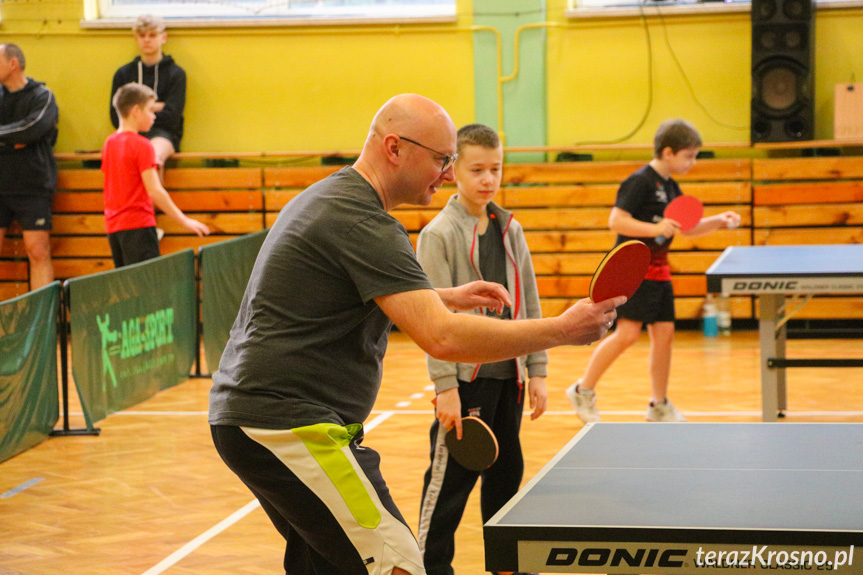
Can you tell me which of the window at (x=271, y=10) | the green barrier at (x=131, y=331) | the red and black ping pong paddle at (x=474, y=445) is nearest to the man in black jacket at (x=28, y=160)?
the window at (x=271, y=10)

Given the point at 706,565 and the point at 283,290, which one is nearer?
the point at 706,565

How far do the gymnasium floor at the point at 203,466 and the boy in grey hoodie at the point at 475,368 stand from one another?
488 millimetres

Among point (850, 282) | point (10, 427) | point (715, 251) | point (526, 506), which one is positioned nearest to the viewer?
point (526, 506)

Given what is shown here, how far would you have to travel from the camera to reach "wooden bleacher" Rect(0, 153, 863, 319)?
354 inches

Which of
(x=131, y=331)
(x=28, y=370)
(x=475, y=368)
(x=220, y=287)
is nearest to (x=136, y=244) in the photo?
(x=220, y=287)

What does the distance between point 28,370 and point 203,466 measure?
110 cm

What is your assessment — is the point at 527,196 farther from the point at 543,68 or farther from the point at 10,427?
the point at 10,427

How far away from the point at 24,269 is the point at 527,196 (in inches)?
189

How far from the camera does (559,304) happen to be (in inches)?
369

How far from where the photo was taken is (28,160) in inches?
352

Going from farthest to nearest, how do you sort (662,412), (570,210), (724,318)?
(570,210)
(724,318)
(662,412)

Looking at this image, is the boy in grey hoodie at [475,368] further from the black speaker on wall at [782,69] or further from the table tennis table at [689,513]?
the black speaker on wall at [782,69]

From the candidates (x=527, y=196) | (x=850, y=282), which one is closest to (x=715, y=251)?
(x=527, y=196)

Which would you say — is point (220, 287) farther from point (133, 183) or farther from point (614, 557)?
point (614, 557)
